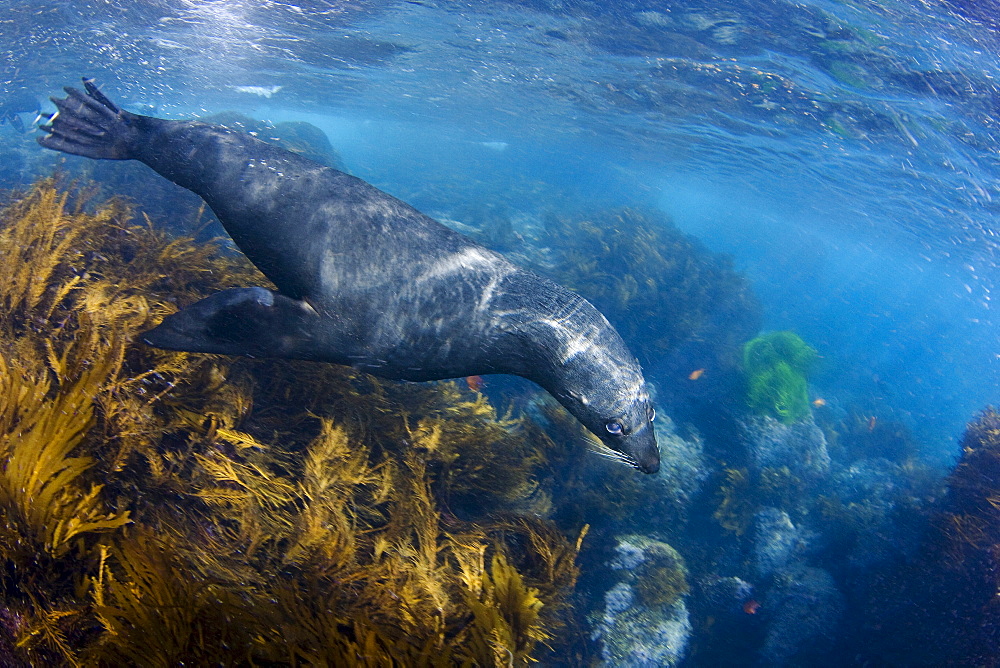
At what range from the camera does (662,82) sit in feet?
52.2

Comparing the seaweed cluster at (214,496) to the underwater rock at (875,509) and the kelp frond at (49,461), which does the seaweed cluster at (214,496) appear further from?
the underwater rock at (875,509)

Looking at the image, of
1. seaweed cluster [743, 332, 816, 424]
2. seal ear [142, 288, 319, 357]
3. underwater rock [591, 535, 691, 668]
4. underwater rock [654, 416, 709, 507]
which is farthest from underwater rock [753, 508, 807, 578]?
seal ear [142, 288, 319, 357]

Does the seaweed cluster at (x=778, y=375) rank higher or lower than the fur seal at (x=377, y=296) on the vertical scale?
lower

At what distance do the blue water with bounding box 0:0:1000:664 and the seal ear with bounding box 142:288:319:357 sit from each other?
11613mm

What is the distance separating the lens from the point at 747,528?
7.57 meters

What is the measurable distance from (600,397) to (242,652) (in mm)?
2316

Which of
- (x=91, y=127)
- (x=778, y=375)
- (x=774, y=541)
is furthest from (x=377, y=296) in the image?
(x=778, y=375)

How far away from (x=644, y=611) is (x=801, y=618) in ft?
9.19

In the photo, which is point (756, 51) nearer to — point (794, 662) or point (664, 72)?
point (664, 72)

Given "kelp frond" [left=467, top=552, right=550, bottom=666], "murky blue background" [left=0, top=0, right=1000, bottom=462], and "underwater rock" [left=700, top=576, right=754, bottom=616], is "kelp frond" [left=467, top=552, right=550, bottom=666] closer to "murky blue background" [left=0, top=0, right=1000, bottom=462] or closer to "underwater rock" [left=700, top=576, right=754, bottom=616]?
"underwater rock" [left=700, top=576, right=754, bottom=616]

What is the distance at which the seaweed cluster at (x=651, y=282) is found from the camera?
11.6m

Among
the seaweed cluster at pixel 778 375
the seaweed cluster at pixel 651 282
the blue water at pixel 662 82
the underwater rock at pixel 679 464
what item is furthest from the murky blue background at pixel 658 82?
the underwater rock at pixel 679 464

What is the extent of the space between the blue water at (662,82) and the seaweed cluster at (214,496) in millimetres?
11459

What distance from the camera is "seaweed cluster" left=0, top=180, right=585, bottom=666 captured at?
167cm
